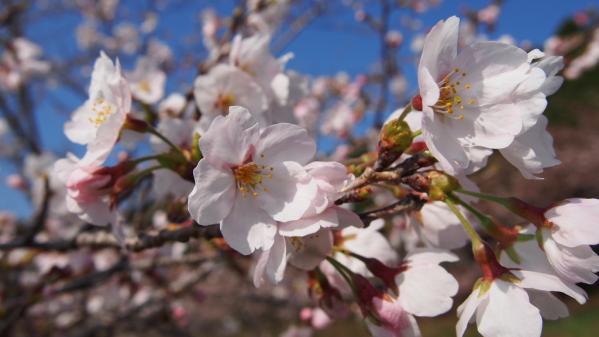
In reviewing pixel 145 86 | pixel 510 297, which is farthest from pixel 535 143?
pixel 145 86

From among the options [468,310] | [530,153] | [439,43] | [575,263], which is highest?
[439,43]

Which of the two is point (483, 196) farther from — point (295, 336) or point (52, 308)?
point (52, 308)

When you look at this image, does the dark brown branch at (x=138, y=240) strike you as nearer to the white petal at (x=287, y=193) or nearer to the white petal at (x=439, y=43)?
the white petal at (x=287, y=193)

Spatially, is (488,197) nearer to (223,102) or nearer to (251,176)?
(251,176)

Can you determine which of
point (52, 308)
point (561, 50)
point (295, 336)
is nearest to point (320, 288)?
point (295, 336)

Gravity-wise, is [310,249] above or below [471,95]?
below
